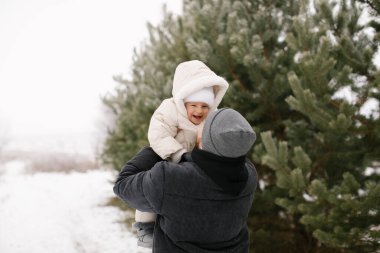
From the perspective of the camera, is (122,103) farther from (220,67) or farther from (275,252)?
(275,252)

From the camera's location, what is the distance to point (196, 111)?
178cm

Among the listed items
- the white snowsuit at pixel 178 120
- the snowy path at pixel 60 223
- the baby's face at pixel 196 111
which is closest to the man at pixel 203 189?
the white snowsuit at pixel 178 120

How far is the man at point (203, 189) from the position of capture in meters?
1.41

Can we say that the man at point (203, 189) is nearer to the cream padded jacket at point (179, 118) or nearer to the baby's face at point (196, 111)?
the cream padded jacket at point (179, 118)

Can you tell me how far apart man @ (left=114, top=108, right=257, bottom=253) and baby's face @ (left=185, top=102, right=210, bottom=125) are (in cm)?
26

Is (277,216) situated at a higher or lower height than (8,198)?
higher

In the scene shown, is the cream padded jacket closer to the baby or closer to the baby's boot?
the baby

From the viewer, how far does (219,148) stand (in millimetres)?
1402

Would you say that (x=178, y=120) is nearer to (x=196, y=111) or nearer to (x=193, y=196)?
(x=196, y=111)

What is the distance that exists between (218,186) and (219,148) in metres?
0.21

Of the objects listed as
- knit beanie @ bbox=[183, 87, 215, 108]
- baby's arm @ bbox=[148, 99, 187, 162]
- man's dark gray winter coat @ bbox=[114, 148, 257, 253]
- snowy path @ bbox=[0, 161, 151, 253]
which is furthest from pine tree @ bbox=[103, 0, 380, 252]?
snowy path @ bbox=[0, 161, 151, 253]

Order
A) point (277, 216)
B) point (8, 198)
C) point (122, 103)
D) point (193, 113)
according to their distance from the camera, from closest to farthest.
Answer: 1. point (193, 113)
2. point (277, 216)
3. point (122, 103)
4. point (8, 198)

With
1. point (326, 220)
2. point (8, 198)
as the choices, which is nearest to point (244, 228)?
point (326, 220)

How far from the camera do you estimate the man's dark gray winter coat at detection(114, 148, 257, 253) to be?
1455mm
